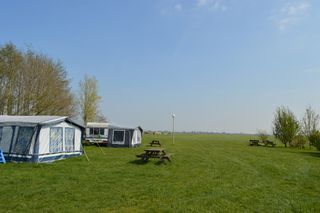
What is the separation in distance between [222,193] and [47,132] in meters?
10.2

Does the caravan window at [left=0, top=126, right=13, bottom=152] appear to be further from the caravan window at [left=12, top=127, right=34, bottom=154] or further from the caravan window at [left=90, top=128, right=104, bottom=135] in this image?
the caravan window at [left=90, top=128, right=104, bottom=135]

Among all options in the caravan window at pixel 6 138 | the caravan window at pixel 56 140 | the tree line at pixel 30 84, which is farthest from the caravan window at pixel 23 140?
the tree line at pixel 30 84

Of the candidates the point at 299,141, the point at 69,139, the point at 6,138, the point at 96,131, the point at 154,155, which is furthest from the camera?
the point at 299,141

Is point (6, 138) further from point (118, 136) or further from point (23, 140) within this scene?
point (118, 136)

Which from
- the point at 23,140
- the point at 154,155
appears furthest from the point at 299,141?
the point at 23,140

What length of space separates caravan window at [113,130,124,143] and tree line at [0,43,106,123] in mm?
5720

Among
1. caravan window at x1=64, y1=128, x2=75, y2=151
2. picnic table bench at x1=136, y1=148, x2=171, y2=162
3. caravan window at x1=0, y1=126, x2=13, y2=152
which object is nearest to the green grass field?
picnic table bench at x1=136, y1=148, x2=171, y2=162

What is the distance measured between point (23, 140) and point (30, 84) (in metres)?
14.0

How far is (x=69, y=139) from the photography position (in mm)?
17578

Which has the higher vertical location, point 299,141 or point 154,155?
point 299,141

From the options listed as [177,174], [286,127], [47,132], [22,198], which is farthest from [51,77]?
[286,127]

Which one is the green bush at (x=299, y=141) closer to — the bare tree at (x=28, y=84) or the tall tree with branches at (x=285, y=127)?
the tall tree with branches at (x=285, y=127)

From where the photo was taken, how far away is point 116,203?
7.21m

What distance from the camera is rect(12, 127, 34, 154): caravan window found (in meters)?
14.8
